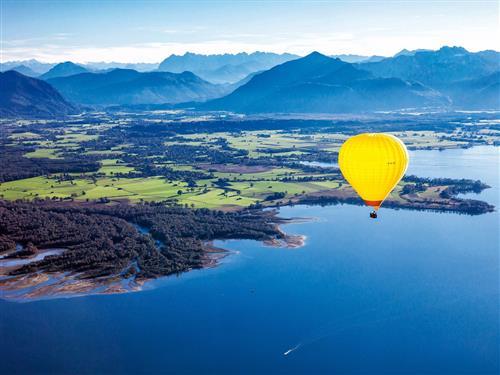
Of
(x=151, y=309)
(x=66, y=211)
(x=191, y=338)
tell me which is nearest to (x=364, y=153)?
(x=191, y=338)

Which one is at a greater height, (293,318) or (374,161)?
(374,161)

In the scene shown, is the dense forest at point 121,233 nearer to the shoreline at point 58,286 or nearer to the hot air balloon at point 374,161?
the shoreline at point 58,286

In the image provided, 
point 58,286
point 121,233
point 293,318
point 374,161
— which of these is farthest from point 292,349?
point 121,233

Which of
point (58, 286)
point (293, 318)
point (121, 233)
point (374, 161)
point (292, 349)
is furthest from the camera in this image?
point (121, 233)

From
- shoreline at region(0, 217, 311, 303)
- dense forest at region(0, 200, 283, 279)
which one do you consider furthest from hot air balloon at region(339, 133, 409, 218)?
dense forest at region(0, 200, 283, 279)

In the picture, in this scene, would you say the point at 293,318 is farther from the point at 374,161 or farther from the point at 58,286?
the point at 58,286

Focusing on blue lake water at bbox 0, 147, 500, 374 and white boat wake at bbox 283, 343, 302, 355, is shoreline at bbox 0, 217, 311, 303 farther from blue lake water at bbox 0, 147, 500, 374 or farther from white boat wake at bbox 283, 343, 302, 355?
white boat wake at bbox 283, 343, 302, 355

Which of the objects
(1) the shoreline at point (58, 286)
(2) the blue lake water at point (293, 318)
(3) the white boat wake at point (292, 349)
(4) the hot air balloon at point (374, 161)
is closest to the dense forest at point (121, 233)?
(1) the shoreline at point (58, 286)

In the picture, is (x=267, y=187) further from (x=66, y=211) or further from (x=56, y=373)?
(x=56, y=373)
